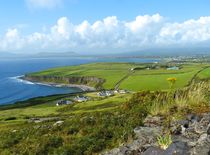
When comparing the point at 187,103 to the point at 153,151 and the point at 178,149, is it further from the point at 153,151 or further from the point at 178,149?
the point at 178,149

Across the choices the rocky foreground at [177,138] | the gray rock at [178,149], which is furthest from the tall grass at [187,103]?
the gray rock at [178,149]

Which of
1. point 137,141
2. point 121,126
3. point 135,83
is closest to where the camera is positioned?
point 137,141

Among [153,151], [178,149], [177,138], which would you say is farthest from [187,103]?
[178,149]

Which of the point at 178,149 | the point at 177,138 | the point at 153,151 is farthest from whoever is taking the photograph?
the point at 177,138

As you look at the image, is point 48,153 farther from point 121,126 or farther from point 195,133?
point 195,133

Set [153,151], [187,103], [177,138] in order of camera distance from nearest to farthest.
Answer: [153,151] < [177,138] < [187,103]

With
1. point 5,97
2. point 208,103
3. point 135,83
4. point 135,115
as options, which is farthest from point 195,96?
point 5,97

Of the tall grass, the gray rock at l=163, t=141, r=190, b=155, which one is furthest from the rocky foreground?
the tall grass

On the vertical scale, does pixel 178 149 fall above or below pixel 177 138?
above
